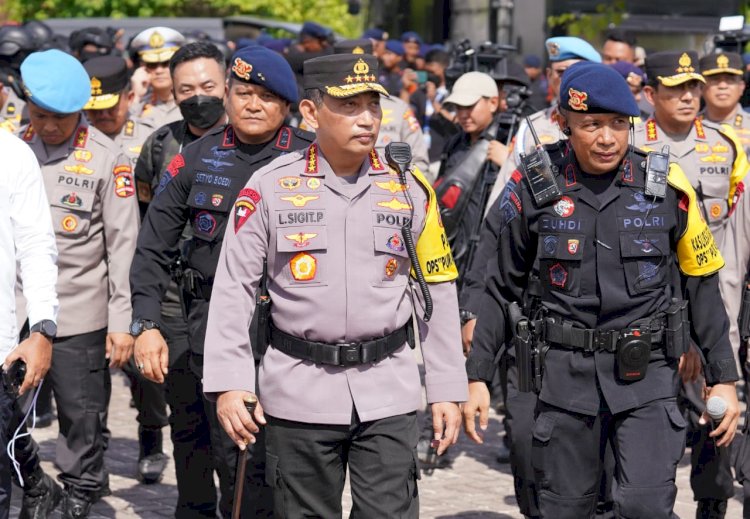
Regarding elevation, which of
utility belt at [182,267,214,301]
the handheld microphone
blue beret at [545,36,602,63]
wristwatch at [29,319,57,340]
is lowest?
the handheld microphone

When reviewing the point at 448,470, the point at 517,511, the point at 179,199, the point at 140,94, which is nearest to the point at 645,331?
the point at 179,199

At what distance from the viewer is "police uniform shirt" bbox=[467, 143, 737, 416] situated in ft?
17.8

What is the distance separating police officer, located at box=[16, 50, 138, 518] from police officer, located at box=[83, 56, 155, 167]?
1.49 metres

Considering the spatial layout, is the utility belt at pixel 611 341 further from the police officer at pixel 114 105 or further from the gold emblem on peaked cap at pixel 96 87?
the gold emblem on peaked cap at pixel 96 87

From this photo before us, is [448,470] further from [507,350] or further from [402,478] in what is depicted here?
[402,478]

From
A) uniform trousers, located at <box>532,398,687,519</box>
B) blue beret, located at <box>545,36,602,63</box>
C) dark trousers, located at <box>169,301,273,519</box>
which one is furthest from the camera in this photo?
blue beret, located at <box>545,36,602,63</box>

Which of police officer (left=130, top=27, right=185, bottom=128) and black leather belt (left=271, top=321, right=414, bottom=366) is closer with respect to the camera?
black leather belt (left=271, top=321, right=414, bottom=366)

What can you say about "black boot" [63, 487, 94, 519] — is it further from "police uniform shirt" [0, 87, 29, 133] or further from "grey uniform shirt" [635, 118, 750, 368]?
"police uniform shirt" [0, 87, 29, 133]

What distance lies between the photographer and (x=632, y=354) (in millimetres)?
5371

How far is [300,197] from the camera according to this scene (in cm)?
512

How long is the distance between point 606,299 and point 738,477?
5.24 ft

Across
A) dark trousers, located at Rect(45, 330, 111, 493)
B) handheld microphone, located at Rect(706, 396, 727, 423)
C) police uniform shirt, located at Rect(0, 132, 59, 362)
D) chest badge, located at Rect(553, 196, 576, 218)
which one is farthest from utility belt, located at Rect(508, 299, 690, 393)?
dark trousers, located at Rect(45, 330, 111, 493)

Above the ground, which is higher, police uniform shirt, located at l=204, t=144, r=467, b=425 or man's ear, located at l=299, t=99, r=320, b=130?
man's ear, located at l=299, t=99, r=320, b=130

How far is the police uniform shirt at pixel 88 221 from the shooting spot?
715 centimetres
